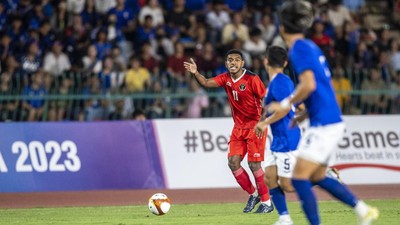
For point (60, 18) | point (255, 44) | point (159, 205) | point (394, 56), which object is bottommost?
point (394, 56)

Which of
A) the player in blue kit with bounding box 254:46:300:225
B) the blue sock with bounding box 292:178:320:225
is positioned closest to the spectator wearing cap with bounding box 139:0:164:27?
the player in blue kit with bounding box 254:46:300:225

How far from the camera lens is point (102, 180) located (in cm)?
2128

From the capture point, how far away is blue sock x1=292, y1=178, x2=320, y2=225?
10383mm

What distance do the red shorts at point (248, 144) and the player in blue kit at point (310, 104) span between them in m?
5.09

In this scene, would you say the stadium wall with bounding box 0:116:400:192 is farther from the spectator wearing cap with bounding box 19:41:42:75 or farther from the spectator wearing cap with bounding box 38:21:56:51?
the spectator wearing cap with bounding box 38:21:56:51

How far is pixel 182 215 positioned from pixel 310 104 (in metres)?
5.08

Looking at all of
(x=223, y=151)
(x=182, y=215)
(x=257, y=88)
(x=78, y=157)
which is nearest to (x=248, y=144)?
(x=257, y=88)

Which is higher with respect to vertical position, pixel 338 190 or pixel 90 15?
pixel 338 190

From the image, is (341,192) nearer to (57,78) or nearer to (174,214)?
(174,214)

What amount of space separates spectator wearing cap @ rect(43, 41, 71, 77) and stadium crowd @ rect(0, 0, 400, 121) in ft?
0.08

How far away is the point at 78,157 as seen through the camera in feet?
69.8

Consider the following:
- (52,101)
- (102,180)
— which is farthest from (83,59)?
(102,180)

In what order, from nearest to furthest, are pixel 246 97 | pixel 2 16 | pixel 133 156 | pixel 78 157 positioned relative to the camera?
pixel 246 97, pixel 78 157, pixel 133 156, pixel 2 16

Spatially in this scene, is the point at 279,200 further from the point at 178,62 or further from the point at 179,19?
the point at 179,19
